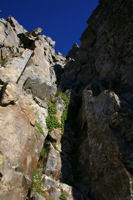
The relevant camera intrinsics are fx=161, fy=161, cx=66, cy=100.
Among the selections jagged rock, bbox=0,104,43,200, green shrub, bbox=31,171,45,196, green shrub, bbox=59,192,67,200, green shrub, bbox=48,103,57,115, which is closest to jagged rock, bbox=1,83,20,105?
jagged rock, bbox=0,104,43,200

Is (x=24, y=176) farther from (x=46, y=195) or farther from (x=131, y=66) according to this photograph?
(x=131, y=66)

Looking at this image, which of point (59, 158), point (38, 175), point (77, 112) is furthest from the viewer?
point (77, 112)

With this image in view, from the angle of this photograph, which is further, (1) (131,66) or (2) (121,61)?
(2) (121,61)

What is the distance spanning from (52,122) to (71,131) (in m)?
1.58

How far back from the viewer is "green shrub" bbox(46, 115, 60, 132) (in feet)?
31.8

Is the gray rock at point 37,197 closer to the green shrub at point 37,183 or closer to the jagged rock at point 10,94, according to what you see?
the green shrub at point 37,183

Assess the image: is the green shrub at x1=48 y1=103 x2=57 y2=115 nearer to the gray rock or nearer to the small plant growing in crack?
the small plant growing in crack

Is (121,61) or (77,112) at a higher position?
(121,61)

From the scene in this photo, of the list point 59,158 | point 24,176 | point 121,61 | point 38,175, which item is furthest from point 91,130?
point 121,61

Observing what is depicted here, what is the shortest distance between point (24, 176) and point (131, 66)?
8735mm

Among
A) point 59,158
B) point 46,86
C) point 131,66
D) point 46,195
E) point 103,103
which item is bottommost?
point 46,195

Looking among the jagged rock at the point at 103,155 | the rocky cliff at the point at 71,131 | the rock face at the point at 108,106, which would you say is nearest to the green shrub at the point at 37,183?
the rocky cliff at the point at 71,131

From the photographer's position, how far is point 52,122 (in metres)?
A: 9.98

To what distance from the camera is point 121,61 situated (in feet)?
37.3
